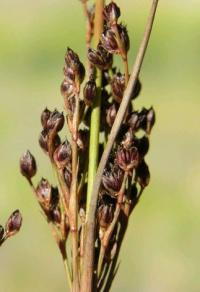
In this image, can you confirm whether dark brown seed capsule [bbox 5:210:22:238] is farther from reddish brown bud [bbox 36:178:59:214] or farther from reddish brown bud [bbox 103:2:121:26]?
reddish brown bud [bbox 103:2:121:26]

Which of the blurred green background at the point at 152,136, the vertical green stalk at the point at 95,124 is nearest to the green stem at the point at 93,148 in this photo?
the vertical green stalk at the point at 95,124

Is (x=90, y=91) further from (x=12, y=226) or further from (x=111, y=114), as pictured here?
(x=12, y=226)

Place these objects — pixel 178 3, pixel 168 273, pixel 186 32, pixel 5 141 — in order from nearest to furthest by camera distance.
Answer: pixel 168 273
pixel 5 141
pixel 186 32
pixel 178 3

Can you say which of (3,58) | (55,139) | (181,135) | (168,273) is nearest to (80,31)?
(3,58)

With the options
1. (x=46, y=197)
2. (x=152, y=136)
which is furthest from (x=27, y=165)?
(x=152, y=136)

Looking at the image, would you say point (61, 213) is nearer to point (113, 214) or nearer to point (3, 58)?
point (113, 214)

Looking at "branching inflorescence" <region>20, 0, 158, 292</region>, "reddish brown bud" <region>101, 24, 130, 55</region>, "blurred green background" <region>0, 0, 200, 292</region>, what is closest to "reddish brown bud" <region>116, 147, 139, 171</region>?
"branching inflorescence" <region>20, 0, 158, 292</region>
